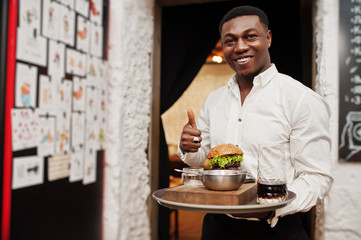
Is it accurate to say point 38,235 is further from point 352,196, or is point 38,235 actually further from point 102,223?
point 352,196

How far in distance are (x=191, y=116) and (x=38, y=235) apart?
1182 millimetres

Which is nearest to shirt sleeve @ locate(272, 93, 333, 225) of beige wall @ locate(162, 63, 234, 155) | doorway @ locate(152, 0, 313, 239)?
doorway @ locate(152, 0, 313, 239)

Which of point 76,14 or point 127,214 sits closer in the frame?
point 76,14

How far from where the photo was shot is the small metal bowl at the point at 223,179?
1.10 meters

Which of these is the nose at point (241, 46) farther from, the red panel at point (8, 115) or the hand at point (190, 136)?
the red panel at point (8, 115)

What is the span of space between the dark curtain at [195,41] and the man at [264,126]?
1904 millimetres

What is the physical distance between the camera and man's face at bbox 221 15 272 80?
55.0 inches

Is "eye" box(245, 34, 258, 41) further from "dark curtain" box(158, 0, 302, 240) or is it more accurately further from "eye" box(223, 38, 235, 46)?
"dark curtain" box(158, 0, 302, 240)

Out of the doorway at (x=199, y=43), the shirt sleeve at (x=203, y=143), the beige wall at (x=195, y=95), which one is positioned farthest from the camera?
the beige wall at (x=195, y=95)

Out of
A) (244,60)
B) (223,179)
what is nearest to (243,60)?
(244,60)

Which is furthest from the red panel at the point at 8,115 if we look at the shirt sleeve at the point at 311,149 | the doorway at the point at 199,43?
the doorway at the point at 199,43

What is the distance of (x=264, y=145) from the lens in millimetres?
1279

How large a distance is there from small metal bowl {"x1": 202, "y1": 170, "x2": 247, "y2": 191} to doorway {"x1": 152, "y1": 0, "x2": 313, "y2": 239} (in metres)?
2.27

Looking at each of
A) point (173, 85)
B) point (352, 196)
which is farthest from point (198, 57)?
point (352, 196)
